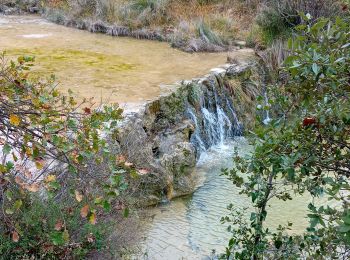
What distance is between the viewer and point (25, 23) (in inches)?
510

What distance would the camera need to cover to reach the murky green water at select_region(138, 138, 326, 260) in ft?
14.9

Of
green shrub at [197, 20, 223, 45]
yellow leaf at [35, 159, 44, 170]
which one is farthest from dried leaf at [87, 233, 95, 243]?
green shrub at [197, 20, 223, 45]

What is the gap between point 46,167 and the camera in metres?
3.73

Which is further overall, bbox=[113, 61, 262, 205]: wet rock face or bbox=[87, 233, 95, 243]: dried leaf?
bbox=[113, 61, 262, 205]: wet rock face

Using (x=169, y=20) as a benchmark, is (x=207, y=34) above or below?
below

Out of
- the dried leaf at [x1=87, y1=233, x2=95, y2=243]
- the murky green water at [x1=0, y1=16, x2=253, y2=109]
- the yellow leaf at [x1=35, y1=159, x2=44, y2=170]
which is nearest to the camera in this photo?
the yellow leaf at [x1=35, y1=159, x2=44, y2=170]

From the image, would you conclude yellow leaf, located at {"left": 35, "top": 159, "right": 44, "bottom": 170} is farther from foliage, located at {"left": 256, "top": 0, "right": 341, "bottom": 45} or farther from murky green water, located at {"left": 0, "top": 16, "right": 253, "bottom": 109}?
foliage, located at {"left": 256, "top": 0, "right": 341, "bottom": 45}

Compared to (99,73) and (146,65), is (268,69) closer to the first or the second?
(146,65)

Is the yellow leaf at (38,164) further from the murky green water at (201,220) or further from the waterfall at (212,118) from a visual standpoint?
the waterfall at (212,118)

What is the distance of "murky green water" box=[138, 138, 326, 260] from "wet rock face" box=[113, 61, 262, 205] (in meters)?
0.23

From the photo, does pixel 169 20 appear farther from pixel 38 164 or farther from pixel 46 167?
pixel 38 164

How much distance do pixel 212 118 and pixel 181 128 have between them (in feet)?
4.35

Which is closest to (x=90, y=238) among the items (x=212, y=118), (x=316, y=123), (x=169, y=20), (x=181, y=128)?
(x=316, y=123)

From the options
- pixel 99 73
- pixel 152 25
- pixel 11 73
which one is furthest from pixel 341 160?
pixel 152 25
